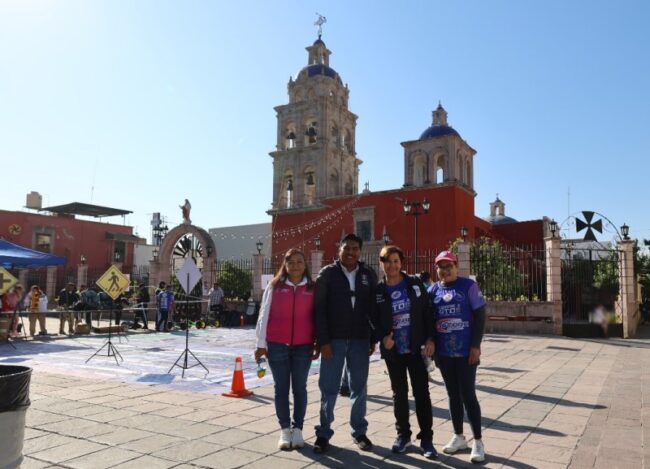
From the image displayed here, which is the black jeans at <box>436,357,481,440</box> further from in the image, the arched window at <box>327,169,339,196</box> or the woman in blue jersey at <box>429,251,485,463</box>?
the arched window at <box>327,169,339,196</box>

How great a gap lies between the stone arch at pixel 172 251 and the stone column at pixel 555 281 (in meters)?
13.1

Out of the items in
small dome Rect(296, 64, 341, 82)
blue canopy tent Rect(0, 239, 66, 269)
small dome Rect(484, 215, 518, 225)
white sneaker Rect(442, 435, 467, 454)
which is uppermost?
small dome Rect(296, 64, 341, 82)

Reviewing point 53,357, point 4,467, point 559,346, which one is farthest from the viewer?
point 559,346

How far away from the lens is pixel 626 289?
15.5m

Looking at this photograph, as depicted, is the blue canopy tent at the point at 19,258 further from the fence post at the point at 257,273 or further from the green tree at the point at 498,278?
the green tree at the point at 498,278

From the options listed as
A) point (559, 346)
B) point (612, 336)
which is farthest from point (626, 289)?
point (559, 346)

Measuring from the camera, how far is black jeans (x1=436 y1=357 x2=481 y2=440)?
13.4ft

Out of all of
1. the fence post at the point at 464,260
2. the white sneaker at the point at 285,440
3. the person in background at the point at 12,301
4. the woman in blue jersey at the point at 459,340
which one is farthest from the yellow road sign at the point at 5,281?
the fence post at the point at 464,260

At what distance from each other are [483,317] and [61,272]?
103 ft

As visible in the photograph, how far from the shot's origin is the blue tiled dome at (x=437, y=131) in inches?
1229

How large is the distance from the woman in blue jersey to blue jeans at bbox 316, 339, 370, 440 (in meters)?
0.65

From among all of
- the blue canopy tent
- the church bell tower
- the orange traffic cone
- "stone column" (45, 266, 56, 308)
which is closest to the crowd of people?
the orange traffic cone

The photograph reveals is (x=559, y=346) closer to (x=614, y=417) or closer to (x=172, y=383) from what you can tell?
(x=614, y=417)

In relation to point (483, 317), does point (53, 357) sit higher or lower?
lower
